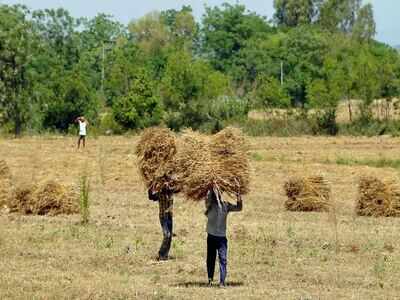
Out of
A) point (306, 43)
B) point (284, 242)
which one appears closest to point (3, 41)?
point (306, 43)

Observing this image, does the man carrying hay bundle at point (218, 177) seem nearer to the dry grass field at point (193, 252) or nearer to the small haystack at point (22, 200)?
the dry grass field at point (193, 252)

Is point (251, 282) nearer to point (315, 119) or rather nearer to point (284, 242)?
point (284, 242)

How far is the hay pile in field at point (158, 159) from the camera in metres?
15.6

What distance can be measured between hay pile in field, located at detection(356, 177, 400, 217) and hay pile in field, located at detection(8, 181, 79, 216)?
7318 mm

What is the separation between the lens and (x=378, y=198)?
22.8 meters

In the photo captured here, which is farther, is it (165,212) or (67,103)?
(67,103)

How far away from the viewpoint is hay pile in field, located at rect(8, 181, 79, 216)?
22.6 meters

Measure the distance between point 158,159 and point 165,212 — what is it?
95 centimetres

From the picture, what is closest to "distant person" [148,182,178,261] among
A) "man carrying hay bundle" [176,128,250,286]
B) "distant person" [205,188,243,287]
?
"man carrying hay bundle" [176,128,250,286]

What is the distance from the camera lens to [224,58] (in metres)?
105

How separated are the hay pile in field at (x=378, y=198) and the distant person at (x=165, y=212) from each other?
835 cm

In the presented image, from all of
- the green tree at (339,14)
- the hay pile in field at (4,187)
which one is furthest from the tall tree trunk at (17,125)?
the green tree at (339,14)

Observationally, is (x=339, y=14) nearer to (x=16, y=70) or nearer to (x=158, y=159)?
(x=16, y=70)

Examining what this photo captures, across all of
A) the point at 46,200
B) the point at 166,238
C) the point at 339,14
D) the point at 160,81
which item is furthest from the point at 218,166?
the point at 339,14
